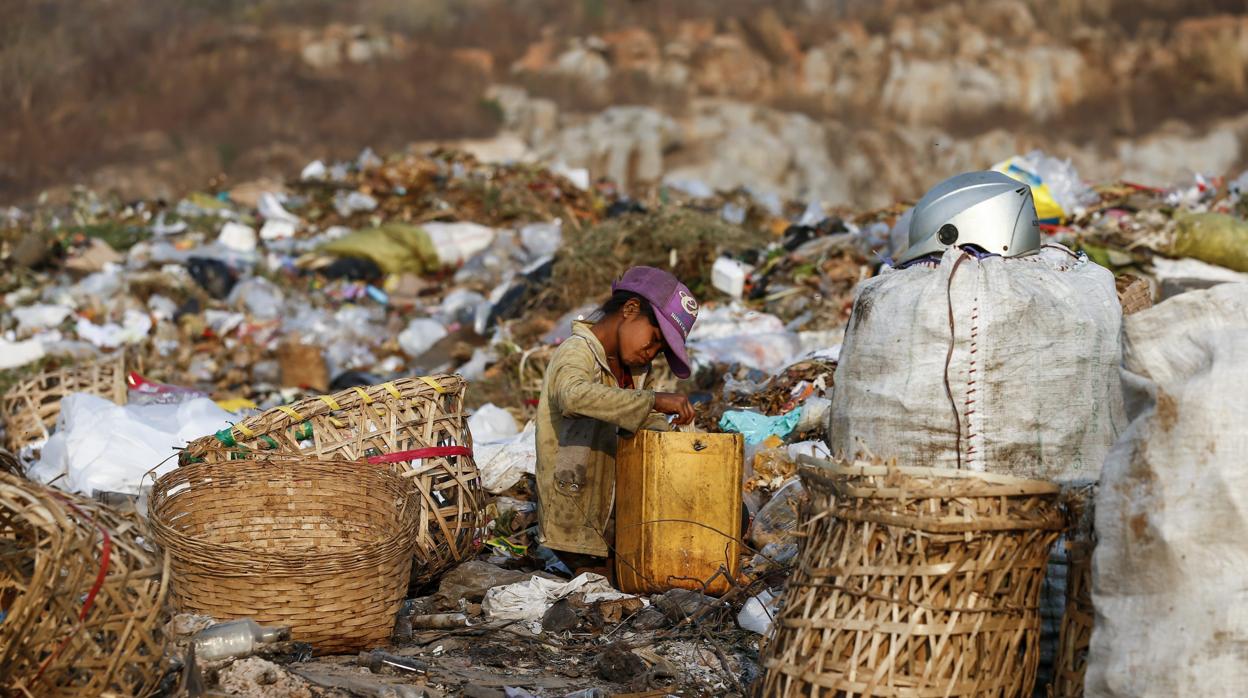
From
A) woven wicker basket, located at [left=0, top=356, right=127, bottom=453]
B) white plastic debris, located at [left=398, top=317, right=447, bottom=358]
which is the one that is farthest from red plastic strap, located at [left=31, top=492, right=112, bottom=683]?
white plastic debris, located at [left=398, top=317, right=447, bottom=358]

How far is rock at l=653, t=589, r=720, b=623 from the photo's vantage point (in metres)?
3.39

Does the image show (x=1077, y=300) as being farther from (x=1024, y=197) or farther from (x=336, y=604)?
(x=336, y=604)

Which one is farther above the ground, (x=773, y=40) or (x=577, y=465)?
(x=577, y=465)

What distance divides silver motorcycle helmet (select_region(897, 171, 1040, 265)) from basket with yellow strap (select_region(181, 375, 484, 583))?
5.21 feet

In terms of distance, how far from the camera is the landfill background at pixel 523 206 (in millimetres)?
3717

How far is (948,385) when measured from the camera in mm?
2779

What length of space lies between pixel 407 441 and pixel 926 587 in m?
2.02

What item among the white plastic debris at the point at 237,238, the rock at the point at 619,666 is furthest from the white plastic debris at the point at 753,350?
the white plastic debris at the point at 237,238

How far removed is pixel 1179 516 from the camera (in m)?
2.04

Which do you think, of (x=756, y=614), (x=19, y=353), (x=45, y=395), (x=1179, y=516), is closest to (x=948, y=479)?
(x=1179, y=516)

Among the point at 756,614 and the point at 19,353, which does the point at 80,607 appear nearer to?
the point at 756,614

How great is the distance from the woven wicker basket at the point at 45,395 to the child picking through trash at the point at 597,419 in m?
2.84

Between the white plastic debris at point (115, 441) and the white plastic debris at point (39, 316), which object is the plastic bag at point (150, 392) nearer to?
the white plastic debris at point (115, 441)

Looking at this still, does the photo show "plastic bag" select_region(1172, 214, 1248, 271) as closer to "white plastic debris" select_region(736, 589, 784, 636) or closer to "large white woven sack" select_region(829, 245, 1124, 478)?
"large white woven sack" select_region(829, 245, 1124, 478)
